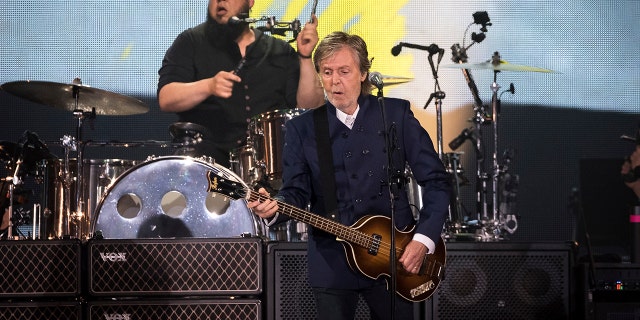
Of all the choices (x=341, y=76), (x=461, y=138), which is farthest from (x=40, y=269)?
(x=461, y=138)

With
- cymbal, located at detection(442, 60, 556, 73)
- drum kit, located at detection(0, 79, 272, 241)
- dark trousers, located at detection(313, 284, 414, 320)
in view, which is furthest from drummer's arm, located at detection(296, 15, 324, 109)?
dark trousers, located at detection(313, 284, 414, 320)

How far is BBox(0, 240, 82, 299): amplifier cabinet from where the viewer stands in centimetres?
527

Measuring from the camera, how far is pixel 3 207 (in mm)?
8219

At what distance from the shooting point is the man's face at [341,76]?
423cm

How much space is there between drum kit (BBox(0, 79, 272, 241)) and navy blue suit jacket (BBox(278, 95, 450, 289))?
6.09 feet

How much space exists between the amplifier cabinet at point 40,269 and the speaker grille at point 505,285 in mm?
2266

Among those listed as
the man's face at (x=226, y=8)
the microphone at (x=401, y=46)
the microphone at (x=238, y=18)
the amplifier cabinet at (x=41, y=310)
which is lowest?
the amplifier cabinet at (x=41, y=310)

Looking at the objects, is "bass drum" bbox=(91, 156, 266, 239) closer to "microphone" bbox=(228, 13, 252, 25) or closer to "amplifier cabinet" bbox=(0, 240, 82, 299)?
"amplifier cabinet" bbox=(0, 240, 82, 299)

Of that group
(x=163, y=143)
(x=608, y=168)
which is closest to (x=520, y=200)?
(x=608, y=168)

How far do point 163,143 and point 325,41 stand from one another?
11.4 ft

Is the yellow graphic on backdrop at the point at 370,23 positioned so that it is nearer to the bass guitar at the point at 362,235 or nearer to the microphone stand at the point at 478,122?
the microphone stand at the point at 478,122

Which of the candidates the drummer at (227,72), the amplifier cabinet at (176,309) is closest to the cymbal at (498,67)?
the drummer at (227,72)

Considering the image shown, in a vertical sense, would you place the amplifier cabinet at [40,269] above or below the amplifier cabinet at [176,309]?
above

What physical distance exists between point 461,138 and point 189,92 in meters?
2.78
